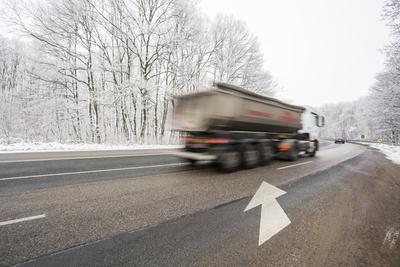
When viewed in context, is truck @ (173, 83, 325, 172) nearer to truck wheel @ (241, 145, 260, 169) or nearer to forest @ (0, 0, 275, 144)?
truck wheel @ (241, 145, 260, 169)

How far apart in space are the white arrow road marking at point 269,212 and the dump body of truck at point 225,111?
2568 mm

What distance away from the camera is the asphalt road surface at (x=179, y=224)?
1.87 metres

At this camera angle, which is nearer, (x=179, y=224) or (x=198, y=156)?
(x=179, y=224)

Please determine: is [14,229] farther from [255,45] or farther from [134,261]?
[255,45]

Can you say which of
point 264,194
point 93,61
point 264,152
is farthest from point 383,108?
point 93,61

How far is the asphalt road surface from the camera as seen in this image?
6.14 feet

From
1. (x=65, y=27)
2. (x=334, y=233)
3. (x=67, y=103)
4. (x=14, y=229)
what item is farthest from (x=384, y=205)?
(x=65, y=27)

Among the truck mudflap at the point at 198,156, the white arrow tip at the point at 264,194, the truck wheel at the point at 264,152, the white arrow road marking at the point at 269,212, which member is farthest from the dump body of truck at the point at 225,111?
the white arrow road marking at the point at 269,212

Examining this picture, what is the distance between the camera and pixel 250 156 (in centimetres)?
660

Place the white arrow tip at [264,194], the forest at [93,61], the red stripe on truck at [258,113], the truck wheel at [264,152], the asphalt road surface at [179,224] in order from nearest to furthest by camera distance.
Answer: the asphalt road surface at [179,224]
the white arrow tip at [264,194]
the red stripe on truck at [258,113]
the truck wheel at [264,152]
the forest at [93,61]

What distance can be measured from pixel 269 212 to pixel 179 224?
165 centimetres

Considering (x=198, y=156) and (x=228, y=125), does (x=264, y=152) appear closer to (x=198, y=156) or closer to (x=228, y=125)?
(x=228, y=125)

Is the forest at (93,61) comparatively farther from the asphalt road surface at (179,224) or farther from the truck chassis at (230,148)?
the asphalt road surface at (179,224)

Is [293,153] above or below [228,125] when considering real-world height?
below
